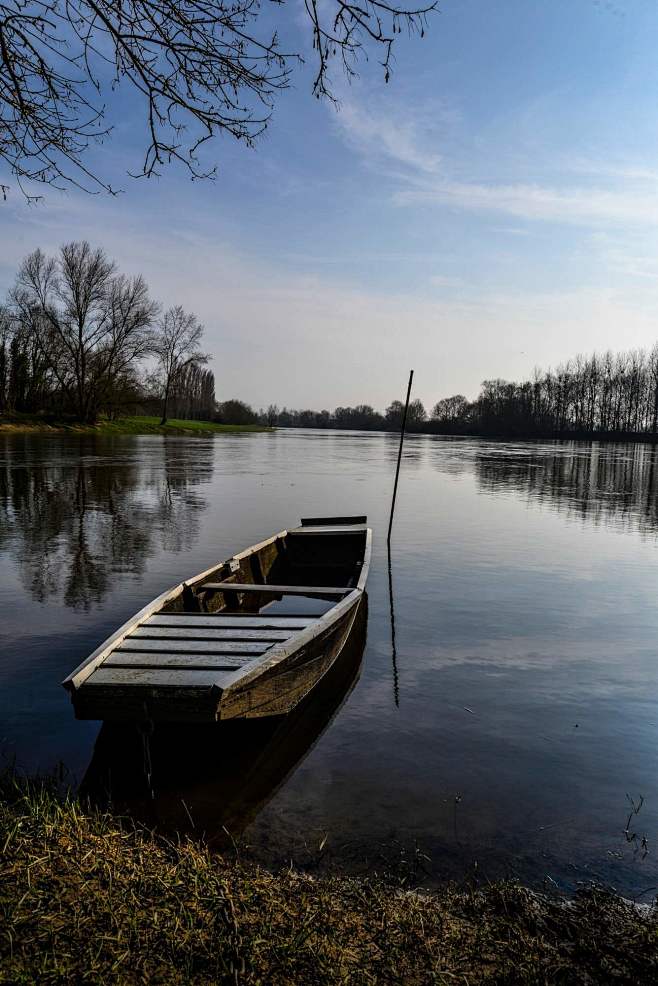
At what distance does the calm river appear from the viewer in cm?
392

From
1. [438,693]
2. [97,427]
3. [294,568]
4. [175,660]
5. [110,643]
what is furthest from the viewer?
[97,427]

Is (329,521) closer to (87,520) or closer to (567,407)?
(87,520)

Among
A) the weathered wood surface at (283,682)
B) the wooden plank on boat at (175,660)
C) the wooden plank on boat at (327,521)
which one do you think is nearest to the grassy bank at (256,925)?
the weathered wood surface at (283,682)

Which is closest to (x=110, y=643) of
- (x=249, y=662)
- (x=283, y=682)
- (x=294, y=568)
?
(x=249, y=662)

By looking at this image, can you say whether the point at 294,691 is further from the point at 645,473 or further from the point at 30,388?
the point at 30,388

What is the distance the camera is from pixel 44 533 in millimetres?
12758

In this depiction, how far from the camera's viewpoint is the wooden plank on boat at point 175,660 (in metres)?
4.74

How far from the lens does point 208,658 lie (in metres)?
4.91

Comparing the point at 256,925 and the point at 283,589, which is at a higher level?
the point at 283,589

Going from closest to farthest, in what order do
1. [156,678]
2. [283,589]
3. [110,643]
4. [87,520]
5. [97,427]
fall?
[156,678], [110,643], [283,589], [87,520], [97,427]

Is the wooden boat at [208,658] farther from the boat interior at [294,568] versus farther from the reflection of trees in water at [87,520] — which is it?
the reflection of trees in water at [87,520]

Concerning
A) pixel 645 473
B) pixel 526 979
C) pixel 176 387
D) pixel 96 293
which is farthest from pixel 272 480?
pixel 176 387

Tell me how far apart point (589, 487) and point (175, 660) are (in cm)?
2389

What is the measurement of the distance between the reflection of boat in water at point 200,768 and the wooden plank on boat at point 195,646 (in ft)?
1.75
